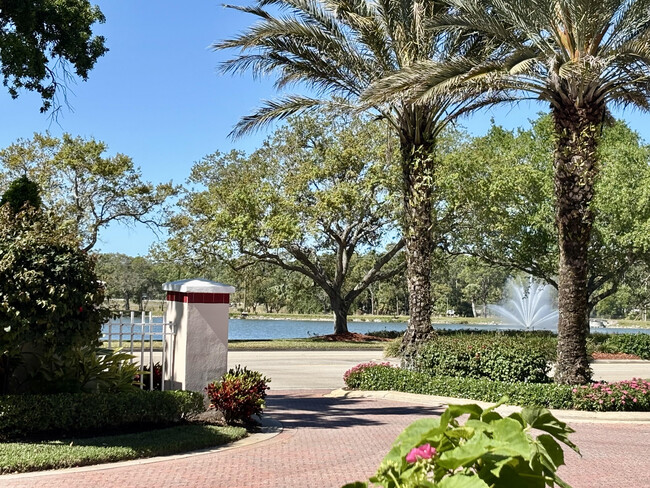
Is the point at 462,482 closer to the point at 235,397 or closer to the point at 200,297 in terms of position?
the point at 235,397

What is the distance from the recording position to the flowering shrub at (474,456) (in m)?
1.83

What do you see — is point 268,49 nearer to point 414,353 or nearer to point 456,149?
point 414,353

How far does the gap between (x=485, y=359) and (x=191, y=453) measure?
7.76 metres

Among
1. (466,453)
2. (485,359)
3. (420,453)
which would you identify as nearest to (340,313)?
(485,359)

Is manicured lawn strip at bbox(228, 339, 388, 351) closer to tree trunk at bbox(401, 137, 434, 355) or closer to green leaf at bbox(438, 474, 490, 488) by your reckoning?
tree trunk at bbox(401, 137, 434, 355)

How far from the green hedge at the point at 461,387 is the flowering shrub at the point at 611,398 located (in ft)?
0.71

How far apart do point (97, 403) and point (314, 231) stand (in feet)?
82.7

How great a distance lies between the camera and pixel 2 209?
9.87 metres

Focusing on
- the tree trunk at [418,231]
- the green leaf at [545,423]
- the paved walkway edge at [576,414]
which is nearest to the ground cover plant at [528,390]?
the paved walkway edge at [576,414]

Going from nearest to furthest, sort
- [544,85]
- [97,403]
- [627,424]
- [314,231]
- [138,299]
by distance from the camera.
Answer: [97,403] → [627,424] → [544,85] → [314,231] → [138,299]

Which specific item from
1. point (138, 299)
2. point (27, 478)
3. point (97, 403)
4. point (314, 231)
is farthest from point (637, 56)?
point (138, 299)

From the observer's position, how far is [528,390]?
44.2 feet

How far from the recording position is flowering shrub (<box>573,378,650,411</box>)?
1300 cm

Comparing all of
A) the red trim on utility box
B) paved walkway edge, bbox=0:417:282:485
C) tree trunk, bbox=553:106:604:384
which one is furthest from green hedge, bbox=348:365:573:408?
the red trim on utility box
